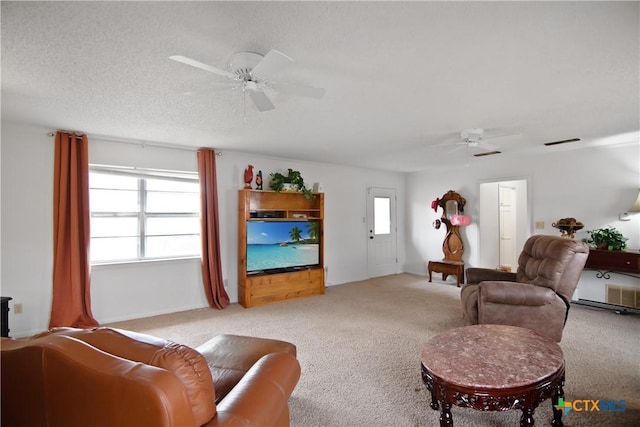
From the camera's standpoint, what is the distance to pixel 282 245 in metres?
4.84

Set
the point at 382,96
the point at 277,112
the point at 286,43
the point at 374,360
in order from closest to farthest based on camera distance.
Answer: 1. the point at 286,43
2. the point at 382,96
3. the point at 374,360
4. the point at 277,112

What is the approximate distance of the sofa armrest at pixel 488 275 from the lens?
11.8 ft

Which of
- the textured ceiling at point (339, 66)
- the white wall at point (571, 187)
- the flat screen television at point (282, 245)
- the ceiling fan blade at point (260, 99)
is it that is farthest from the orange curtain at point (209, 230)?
the white wall at point (571, 187)

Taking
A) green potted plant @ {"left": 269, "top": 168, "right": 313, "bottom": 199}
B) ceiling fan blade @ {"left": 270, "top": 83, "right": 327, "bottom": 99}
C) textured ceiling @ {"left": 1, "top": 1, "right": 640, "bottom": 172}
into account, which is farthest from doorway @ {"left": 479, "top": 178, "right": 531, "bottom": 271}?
ceiling fan blade @ {"left": 270, "top": 83, "right": 327, "bottom": 99}

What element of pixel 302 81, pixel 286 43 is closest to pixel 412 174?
pixel 302 81

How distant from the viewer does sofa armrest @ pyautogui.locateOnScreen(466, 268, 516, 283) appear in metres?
3.61

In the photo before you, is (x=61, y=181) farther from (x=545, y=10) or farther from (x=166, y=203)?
(x=545, y=10)

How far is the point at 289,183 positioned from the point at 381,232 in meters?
2.57

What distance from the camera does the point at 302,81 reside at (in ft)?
7.30

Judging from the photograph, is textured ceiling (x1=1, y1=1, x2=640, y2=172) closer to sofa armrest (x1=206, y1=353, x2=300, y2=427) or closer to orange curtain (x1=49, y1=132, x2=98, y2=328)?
orange curtain (x1=49, y1=132, x2=98, y2=328)

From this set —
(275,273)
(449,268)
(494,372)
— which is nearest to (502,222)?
(449,268)

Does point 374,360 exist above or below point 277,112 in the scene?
below

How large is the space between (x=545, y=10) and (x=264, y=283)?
4097 mm

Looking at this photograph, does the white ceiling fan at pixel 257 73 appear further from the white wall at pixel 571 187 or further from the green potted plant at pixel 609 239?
the white wall at pixel 571 187
